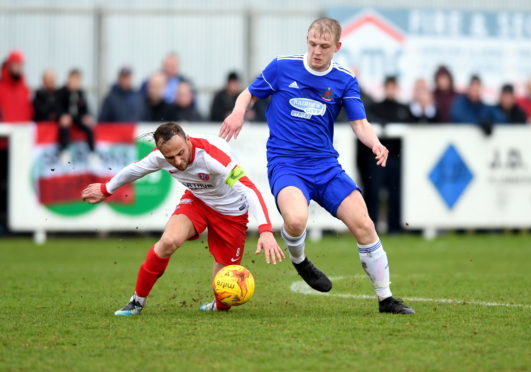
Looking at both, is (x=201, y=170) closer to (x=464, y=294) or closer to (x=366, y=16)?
(x=464, y=294)

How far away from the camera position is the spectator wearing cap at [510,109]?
61.0 feet

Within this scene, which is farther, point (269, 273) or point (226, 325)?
point (269, 273)

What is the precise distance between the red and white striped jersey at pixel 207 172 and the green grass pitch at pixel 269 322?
38.2 inches

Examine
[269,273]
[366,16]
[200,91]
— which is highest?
[366,16]

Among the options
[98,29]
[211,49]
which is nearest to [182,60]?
[211,49]

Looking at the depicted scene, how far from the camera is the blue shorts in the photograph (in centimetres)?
819

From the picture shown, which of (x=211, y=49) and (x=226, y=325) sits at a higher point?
(x=211, y=49)

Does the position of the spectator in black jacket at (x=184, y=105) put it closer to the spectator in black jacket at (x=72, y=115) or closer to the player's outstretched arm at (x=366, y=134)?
the spectator in black jacket at (x=72, y=115)

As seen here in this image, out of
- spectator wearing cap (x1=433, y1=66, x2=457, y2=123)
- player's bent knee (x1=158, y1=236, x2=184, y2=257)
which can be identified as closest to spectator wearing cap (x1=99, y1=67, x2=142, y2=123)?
spectator wearing cap (x1=433, y1=66, x2=457, y2=123)

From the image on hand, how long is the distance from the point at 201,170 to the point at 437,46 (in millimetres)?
15954

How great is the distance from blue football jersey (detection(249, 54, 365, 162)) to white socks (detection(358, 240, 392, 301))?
2.77ft

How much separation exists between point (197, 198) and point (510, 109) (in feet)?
36.9

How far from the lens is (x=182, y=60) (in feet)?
70.9

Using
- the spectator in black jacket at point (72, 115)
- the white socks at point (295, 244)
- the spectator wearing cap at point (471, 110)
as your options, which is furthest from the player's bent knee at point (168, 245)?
the spectator wearing cap at point (471, 110)
